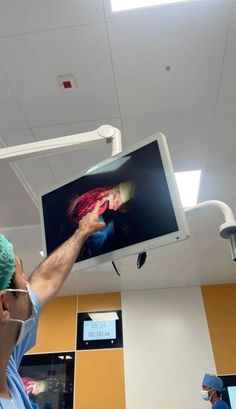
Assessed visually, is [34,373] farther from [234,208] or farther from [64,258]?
[64,258]

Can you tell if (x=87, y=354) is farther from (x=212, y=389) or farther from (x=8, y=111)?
(x=8, y=111)

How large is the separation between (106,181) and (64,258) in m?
0.39

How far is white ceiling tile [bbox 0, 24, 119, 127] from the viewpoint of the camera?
6.72 feet

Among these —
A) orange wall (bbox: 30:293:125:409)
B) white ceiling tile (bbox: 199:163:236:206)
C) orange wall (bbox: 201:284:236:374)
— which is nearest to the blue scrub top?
white ceiling tile (bbox: 199:163:236:206)

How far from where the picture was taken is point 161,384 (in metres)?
5.00

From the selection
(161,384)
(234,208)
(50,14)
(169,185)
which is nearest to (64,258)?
(169,185)

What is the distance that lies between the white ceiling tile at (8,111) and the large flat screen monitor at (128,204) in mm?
1034

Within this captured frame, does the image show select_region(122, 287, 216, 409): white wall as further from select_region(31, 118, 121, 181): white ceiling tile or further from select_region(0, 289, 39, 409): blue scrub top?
select_region(0, 289, 39, 409): blue scrub top

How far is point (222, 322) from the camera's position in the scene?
535cm

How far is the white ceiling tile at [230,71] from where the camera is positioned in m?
2.04

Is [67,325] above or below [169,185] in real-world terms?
above

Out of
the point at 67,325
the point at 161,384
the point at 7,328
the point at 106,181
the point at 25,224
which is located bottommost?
the point at 7,328

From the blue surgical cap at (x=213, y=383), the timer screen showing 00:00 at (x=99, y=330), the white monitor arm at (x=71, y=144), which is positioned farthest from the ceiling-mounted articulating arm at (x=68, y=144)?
the timer screen showing 00:00 at (x=99, y=330)

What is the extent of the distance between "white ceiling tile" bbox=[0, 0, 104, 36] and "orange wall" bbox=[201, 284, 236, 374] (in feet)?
15.5
